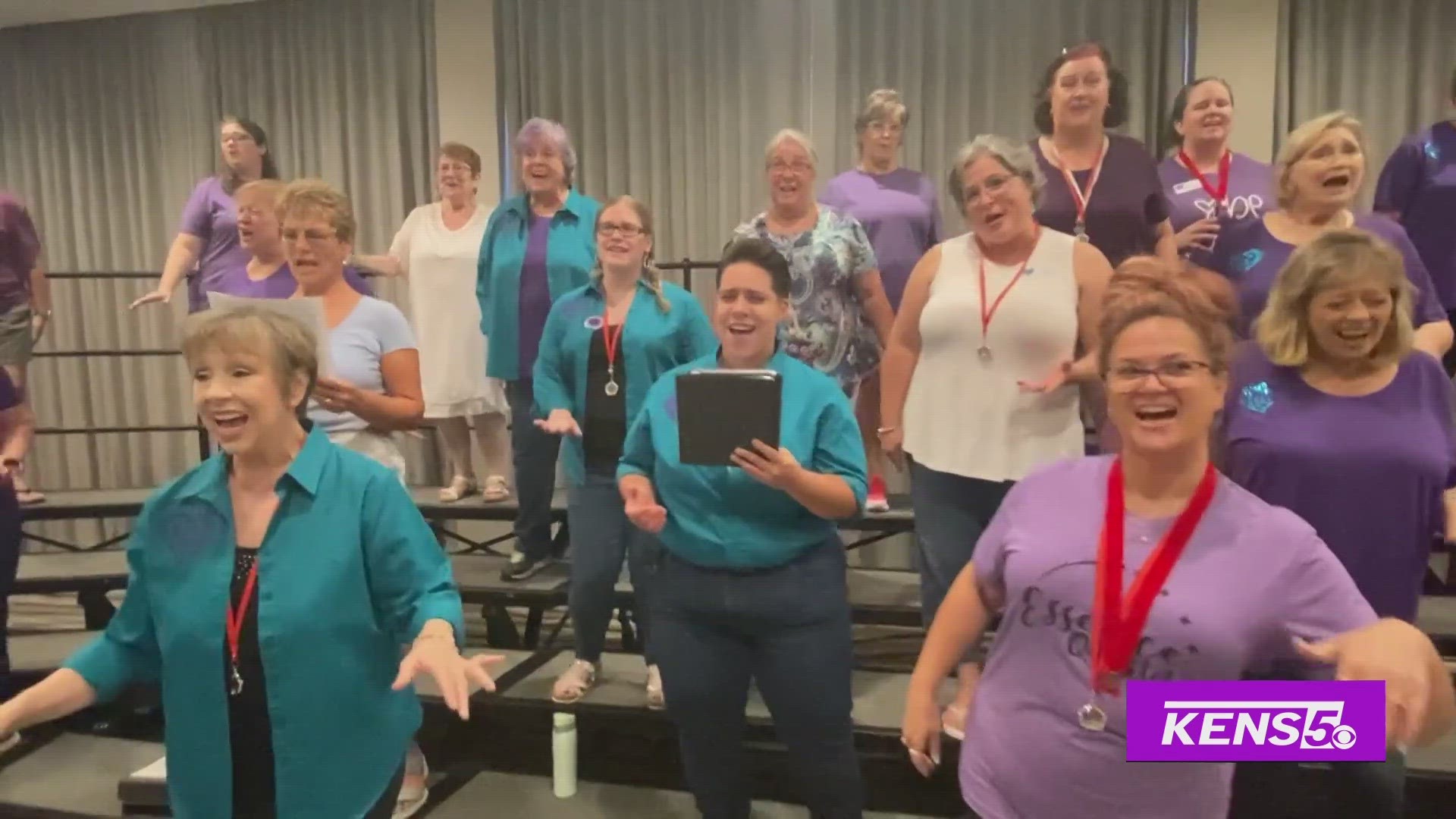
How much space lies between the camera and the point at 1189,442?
1.26 metres

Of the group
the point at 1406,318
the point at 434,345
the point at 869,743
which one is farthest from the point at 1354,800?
the point at 434,345

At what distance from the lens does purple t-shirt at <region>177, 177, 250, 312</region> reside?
3549 millimetres

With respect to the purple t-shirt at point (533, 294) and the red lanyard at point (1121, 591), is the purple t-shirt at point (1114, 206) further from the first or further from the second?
the purple t-shirt at point (533, 294)

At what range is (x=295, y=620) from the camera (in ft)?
4.66

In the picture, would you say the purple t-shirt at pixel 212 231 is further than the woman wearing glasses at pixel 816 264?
Yes

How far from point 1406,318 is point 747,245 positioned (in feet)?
3.55

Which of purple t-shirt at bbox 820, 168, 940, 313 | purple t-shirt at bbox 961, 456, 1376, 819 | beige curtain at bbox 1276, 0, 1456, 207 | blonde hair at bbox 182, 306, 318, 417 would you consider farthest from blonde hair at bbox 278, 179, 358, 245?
beige curtain at bbox 1276, 0, 1456, 207

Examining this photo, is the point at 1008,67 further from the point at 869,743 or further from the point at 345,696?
the point at 345,696

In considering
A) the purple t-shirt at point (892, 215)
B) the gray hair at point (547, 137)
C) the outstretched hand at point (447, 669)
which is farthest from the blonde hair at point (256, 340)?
the purple t-shirt at point (892, 215)

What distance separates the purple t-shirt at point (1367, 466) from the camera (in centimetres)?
166

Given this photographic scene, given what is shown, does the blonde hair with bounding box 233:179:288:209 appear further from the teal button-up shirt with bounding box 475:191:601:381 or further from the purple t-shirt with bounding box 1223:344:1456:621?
the purple t-shirt with bounding box 1223:344:1456:621

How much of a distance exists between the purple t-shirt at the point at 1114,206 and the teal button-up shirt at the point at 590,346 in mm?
866

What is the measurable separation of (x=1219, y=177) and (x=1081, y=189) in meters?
0.73

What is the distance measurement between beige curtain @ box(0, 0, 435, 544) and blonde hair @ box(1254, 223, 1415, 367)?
13.6 feet
